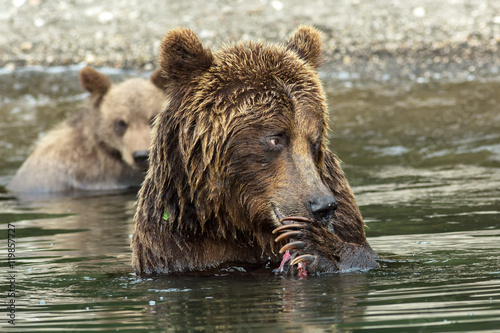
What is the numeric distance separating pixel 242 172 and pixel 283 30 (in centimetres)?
1272

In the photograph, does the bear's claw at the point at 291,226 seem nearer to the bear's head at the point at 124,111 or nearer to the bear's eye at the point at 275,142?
the bear's eye at the point at 275,142

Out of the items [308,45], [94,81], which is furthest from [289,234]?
[94,81]

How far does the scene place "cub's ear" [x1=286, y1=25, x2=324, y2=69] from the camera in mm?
6438

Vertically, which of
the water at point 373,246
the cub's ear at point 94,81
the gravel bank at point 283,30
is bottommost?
the water at point 373,246

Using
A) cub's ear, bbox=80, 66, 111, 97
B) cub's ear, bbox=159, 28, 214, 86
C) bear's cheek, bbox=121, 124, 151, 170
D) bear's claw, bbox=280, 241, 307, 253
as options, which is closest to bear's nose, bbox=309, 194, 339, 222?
bear's claw, bbox=280, 241, 307, 253

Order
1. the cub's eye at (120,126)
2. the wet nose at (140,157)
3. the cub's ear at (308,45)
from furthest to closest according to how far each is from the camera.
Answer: the cub's eye at (120,126) < the wet nose at (140,157) < the cub's ear at (308,45)

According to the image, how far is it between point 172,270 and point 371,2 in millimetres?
14163

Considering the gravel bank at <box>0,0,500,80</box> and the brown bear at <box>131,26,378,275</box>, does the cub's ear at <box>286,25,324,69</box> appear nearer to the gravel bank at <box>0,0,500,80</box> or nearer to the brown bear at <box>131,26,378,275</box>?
the brown bear at <box>131,26,378,275</box>

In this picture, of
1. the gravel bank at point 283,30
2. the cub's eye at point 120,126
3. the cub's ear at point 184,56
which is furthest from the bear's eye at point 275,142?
the gravel bank at point 283,30

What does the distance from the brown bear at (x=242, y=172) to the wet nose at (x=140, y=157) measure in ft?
18.9

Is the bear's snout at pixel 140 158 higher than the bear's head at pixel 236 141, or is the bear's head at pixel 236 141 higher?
the bear's head at pixel 236 141

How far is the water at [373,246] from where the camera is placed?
15.8 feet

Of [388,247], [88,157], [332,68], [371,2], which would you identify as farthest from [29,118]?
[388,247]

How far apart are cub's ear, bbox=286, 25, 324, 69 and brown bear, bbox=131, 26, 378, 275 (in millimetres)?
24
